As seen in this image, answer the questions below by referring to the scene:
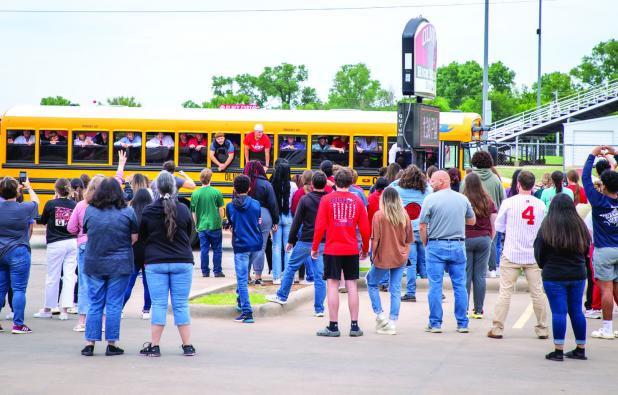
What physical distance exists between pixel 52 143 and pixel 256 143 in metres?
4.92

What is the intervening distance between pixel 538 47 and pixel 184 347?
183 ft

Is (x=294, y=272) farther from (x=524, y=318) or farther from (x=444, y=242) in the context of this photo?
(x=524, y=318)

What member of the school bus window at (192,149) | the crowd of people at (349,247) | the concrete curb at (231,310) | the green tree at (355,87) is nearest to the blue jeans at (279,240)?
the crowd of people at (349,247)

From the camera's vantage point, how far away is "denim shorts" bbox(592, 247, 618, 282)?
34.7 feet

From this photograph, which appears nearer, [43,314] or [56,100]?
[43,314]

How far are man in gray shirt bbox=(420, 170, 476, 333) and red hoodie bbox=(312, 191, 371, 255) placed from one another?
791mm

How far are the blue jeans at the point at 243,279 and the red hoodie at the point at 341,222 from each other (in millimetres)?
1137

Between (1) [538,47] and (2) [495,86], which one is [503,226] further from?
(2) [495,86]

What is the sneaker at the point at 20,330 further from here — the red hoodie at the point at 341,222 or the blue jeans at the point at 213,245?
the blue jeans at the point at 213,245

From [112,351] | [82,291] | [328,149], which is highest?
[328,149]

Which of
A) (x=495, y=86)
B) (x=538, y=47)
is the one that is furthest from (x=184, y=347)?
(x=495, y=86)

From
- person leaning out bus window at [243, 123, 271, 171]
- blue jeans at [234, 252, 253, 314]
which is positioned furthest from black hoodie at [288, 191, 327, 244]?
person leaning out bus window at [243, 123, 271, 171]

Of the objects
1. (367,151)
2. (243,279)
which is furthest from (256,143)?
(243,279)

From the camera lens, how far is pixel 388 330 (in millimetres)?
10961
